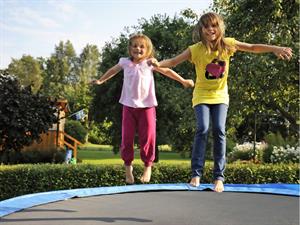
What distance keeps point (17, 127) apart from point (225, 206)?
5.81 m

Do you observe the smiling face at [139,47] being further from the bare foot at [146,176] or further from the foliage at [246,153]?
the foliage at [246,153]

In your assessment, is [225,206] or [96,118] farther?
[96,118]

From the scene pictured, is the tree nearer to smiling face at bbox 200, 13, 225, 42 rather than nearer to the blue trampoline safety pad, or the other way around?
the blue trampoline safety pad

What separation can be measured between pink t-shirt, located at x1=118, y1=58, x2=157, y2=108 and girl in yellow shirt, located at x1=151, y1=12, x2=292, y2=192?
1.36ft

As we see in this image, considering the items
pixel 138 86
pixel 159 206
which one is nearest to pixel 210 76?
pixel 138 86

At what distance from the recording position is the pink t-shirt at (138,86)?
127 inches

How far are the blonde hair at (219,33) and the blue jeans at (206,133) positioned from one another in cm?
39

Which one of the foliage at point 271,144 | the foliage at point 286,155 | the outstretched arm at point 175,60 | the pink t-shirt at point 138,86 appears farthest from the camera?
the foliage at point 271,144

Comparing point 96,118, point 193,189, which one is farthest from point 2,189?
point 96,118

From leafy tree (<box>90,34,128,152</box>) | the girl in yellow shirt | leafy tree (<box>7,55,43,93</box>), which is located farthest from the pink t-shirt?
leafy tree (<box>7,55,43,93</box>)

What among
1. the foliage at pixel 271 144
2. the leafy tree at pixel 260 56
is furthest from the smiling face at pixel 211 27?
the foliage at pixel 271 144

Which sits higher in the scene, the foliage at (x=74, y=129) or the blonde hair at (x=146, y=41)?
the blonde hair at (x=146, y=41)

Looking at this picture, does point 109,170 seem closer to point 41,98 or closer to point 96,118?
point 41,98

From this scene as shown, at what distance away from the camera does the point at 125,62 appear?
10.9 ft
